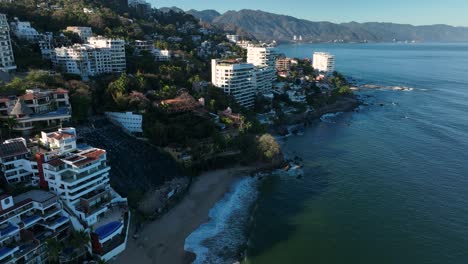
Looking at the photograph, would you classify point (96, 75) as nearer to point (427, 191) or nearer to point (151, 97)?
point (151, 97)

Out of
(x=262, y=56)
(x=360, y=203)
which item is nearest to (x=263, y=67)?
(x=262, y=56)

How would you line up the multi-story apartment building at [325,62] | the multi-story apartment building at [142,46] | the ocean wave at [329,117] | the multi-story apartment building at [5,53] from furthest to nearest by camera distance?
the multi-story apartment building at [325,62], the multi-story apartment building at [142,46], the ocean wave at [329,117], the multi-story apartment building at [5,53]

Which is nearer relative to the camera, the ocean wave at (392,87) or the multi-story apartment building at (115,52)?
the multi-story apartment building at (115,52)

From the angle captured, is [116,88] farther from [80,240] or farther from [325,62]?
[325,62]

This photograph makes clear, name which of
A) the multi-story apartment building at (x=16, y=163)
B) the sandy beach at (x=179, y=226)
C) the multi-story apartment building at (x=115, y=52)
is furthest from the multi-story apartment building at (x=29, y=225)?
the multi-story apartment building at (x=115, y=52)

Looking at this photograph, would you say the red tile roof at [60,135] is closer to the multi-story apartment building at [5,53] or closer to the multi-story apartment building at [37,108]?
the multi-story apartment building at [37,108]

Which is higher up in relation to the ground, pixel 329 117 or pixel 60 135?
pixel 60 135
